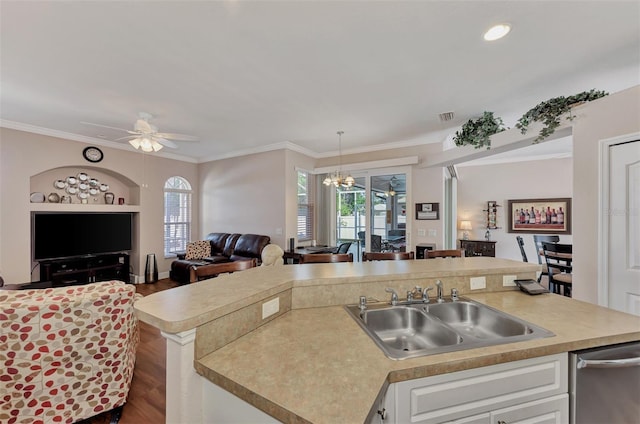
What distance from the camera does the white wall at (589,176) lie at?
7.67 ft

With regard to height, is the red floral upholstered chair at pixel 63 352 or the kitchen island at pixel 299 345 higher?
the kitchen island at pixel 299 345

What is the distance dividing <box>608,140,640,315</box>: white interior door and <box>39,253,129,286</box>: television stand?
7105 millimetres

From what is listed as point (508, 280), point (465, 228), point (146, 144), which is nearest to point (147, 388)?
point (146, 144)

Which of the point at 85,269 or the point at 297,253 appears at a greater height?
the point at 297,253

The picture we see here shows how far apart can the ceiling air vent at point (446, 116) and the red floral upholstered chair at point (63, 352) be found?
13.4ft

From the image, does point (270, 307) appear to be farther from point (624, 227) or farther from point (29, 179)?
point (29, 179)

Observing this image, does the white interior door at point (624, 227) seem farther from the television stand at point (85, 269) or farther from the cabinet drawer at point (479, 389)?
the television stand at point (85, 269)

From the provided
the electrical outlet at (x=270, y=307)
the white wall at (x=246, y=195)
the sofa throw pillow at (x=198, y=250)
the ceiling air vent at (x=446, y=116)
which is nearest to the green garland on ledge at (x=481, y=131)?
the ceiling air vent at (x=446, y=116)

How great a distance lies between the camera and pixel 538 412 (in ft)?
3.70

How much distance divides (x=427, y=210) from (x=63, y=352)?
16.5ft

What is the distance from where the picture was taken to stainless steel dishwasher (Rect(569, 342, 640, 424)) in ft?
3.84

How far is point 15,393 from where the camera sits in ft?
5.52

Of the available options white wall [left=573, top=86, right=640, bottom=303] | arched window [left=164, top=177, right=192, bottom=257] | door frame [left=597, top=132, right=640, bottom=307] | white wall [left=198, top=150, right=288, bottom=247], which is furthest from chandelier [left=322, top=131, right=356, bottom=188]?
arched window [left=164, top=177, right=192, bottom=257]

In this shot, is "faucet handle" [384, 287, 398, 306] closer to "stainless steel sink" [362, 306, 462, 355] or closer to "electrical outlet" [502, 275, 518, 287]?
"stainless steel sink" [362, 306, 462, 355]
